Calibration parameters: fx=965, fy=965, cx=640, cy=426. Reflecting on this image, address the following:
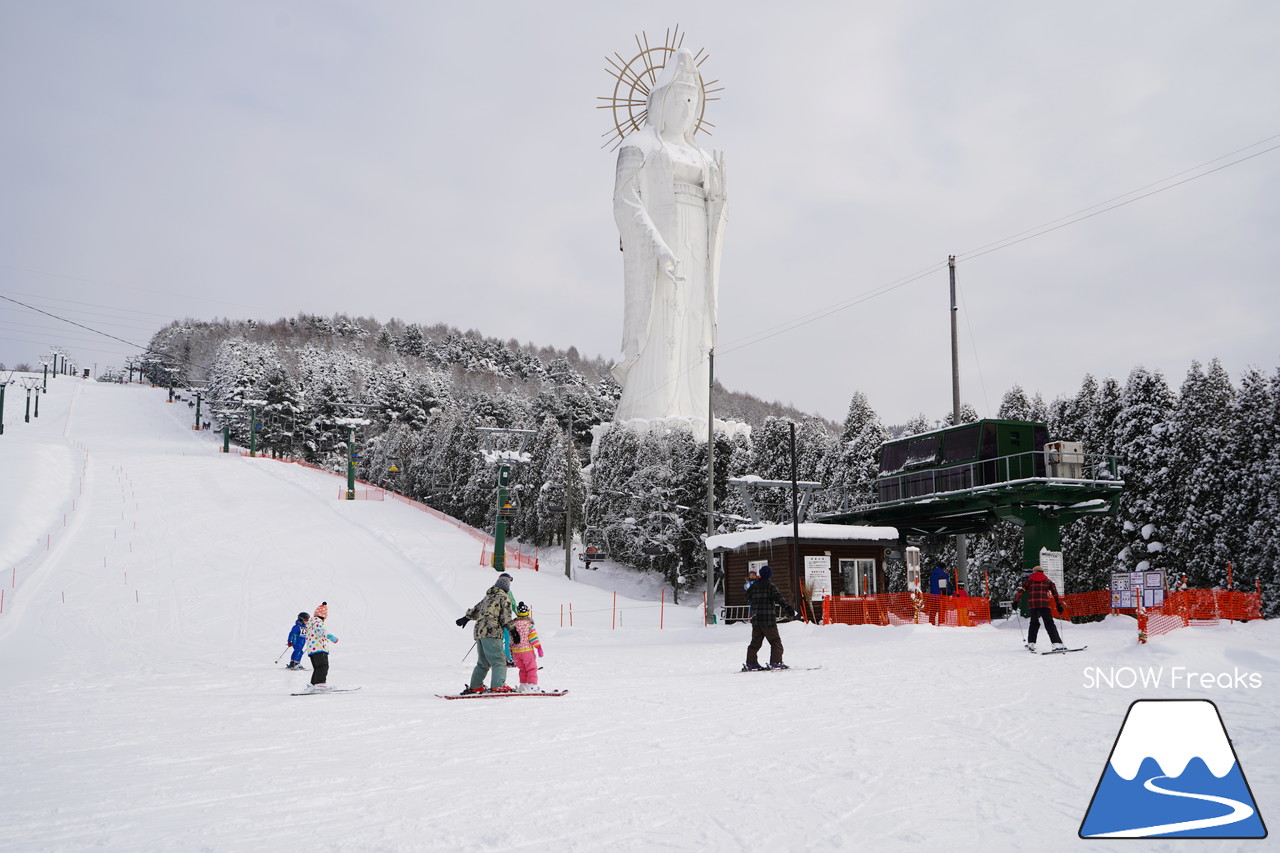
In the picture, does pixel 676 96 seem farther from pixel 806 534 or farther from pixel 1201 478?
pixel 806 534

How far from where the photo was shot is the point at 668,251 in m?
44.4

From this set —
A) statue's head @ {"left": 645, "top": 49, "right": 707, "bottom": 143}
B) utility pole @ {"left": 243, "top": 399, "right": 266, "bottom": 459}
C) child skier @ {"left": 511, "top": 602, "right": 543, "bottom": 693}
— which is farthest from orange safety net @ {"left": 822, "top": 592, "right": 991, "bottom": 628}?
utility pole @ {"left": 243, "top": 399, "right": 266, "bottom": 459}

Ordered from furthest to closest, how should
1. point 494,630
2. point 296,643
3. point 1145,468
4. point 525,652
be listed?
point 1145,468, point 296,643, point 525,652, point 494,630

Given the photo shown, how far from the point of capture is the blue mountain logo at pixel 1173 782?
448cm

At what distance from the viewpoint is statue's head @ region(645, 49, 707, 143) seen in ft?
148

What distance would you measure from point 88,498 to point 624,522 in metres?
22.7

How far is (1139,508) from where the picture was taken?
2952cm

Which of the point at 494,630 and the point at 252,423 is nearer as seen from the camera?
the point at 494,630

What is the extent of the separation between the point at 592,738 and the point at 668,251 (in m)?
38.1

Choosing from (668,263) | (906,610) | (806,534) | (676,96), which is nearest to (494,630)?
(906,610)

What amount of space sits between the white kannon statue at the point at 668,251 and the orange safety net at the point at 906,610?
24.4 meters

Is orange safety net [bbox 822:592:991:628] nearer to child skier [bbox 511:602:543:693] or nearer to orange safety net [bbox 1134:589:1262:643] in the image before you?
orange safety net [bbox 1134:589:1262:643]

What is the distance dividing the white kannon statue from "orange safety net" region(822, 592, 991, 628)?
959 inches

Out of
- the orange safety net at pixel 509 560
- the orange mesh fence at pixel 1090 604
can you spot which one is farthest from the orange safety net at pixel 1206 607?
the orange safety net at pixel 509 560
